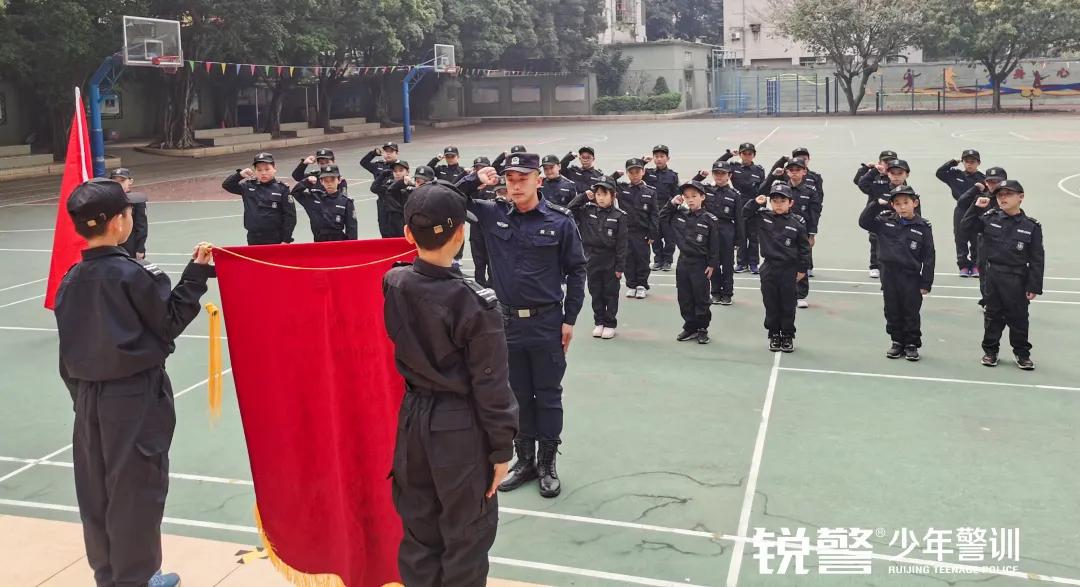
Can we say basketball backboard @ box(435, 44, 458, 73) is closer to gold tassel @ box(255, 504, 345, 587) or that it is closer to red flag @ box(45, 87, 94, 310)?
red flag @ box(45, 87, 94, 310)

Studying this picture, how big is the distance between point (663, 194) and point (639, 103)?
39862mm

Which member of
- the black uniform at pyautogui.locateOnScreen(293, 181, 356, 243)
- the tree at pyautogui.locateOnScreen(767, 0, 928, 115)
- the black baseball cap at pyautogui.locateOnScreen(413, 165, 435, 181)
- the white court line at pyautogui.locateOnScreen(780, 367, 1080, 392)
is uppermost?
the tree at pyautogui.locateOnScreen(767, 0, 928, 115)

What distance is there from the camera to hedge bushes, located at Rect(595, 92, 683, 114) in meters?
51.7

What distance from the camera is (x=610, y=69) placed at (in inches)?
2131

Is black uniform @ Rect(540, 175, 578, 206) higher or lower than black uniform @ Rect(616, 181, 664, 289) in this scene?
higher

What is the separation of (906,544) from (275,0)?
3010 cm

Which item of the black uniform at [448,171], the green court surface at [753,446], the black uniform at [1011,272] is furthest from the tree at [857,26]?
the black uniform at [1011,272]

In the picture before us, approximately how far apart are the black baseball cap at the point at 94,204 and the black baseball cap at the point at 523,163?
2.28 metres

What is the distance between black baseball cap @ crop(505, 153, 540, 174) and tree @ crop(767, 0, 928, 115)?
139 feet

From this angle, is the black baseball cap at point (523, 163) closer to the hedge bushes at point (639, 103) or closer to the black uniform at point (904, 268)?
the black uniform at point (904, 268)

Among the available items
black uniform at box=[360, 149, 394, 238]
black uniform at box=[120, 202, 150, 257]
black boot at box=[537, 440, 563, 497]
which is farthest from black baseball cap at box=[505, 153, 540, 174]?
black uniform at box=[360, 149, 394, 238]

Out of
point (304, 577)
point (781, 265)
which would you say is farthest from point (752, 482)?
point (781, 265)

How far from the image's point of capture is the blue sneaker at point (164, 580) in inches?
180

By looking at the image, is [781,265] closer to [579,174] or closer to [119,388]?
[579,174]
